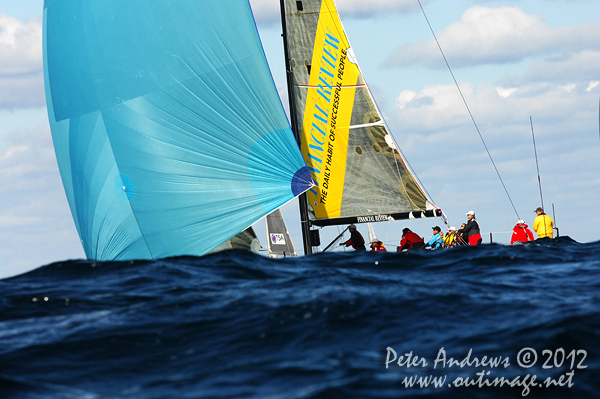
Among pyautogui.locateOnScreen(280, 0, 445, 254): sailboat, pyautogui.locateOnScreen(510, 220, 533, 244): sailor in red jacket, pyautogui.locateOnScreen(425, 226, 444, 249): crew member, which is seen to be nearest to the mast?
pyautogui.locateOnScreen(280, 0, 445, 254): sailboat

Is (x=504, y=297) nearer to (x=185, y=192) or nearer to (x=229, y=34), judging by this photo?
(x=185, y=192)

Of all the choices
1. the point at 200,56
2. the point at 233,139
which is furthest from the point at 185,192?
the point at 200,56

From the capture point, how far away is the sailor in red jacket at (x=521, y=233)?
1630 centimetres

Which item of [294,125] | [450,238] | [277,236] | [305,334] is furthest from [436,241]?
[305,334]

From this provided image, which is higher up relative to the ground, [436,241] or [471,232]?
[471,232]

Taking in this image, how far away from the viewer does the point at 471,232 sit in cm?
1589

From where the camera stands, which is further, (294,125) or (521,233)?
(294,125)

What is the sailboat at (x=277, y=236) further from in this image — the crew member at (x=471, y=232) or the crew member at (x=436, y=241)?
the crew member at (x=471, y=232)

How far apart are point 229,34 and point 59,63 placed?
3637 millimetres

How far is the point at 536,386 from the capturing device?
4.24 metres

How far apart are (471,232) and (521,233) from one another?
1431mm

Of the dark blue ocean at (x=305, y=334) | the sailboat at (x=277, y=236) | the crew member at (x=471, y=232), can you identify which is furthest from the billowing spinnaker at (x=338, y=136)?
the dark blue ocean at (x=305, y=334)

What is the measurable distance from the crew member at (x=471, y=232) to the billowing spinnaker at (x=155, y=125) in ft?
16.3

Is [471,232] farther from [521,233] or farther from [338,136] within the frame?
[338,136]
